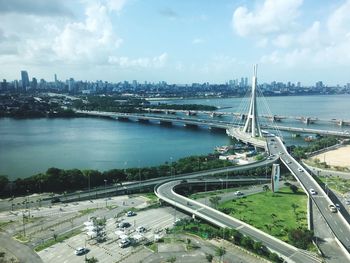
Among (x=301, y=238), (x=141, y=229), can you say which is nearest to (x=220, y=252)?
(x=301, y=238)

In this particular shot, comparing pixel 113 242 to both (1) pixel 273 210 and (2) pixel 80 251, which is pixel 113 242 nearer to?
(2) pixel 80 251

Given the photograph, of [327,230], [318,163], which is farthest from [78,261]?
[318,163]

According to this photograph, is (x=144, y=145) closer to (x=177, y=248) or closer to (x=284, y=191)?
(x=284, y=191)

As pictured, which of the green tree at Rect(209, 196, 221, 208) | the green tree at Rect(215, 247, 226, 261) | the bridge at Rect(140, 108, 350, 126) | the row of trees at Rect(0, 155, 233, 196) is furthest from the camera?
the bridge at Rect(140, 108, 350, 126)

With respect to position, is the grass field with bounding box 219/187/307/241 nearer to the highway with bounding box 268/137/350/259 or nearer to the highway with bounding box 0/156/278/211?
the highway with bounding box 268/137/350/259

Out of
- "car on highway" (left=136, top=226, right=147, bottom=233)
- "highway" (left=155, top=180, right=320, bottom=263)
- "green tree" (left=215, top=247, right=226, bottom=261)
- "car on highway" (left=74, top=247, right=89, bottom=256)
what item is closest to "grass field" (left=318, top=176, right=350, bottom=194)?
"highway" (left=155, top=180, right=320, bottom=263)
